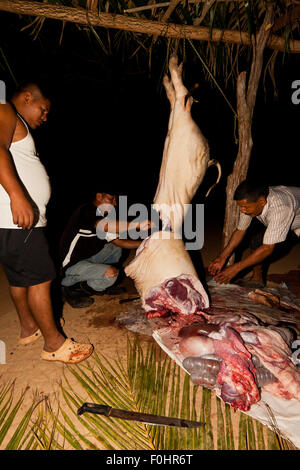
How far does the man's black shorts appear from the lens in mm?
1907

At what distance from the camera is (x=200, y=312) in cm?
258

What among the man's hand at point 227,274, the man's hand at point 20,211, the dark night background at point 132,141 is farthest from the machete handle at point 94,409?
the dark night background at point 132,141

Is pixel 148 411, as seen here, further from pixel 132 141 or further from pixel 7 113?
pixel 132 141

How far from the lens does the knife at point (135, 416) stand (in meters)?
1.66

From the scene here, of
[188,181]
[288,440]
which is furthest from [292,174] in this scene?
[288,440]

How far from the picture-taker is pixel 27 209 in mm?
1736

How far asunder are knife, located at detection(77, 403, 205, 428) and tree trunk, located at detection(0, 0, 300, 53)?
286cm

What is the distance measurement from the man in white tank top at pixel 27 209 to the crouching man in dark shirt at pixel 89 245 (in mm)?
1044

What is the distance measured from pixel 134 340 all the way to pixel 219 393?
88cm

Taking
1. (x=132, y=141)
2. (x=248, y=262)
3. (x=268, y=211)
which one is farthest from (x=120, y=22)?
(x=132, y=141)

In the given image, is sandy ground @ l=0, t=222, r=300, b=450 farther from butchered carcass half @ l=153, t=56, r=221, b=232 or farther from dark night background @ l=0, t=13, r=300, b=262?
dark night background @ l=0, t=13, r=300, b=262
